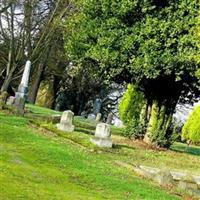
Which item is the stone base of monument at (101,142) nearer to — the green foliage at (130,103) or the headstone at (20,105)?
the headstone at (20,105)

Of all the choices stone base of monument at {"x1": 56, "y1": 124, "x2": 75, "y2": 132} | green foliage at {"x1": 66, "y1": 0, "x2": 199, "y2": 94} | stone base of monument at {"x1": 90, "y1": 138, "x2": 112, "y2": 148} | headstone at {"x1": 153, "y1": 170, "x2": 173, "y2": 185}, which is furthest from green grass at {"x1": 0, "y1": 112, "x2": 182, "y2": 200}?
green foliage at {"x1": 66, "y1": 0, "x2": 199, "y2": 94}

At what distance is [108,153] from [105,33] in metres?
8.11

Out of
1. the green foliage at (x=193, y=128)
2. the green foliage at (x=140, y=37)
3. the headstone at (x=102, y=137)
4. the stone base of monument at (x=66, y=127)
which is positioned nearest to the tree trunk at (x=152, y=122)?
the green foliage at (x=140, y=37)

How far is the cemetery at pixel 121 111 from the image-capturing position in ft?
46.4

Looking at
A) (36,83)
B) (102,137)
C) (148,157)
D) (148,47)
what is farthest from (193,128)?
(102,137)

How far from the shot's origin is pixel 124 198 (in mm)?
13133

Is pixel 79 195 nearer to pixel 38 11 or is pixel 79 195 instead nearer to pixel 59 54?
pixel 38 11

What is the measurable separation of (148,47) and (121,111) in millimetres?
17190

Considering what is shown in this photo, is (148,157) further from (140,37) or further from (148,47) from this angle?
(140,37)

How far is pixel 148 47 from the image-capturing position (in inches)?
1037

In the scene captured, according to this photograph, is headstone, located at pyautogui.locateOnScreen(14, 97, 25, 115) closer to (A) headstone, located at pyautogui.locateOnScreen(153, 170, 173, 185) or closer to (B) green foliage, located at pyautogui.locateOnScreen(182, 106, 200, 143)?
(A) headstone, located at pyautogui.locateOnScreen(153, 170, 173, 185)

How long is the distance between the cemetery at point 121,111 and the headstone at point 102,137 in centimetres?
4

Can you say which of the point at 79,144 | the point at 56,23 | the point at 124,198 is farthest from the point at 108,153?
the point at 56,23

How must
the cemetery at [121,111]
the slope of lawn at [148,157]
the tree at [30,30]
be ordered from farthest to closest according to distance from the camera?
1. the tree at [30,30]
2. the slope of lawn at [148,157]
3. the cemetery at [121,111]
